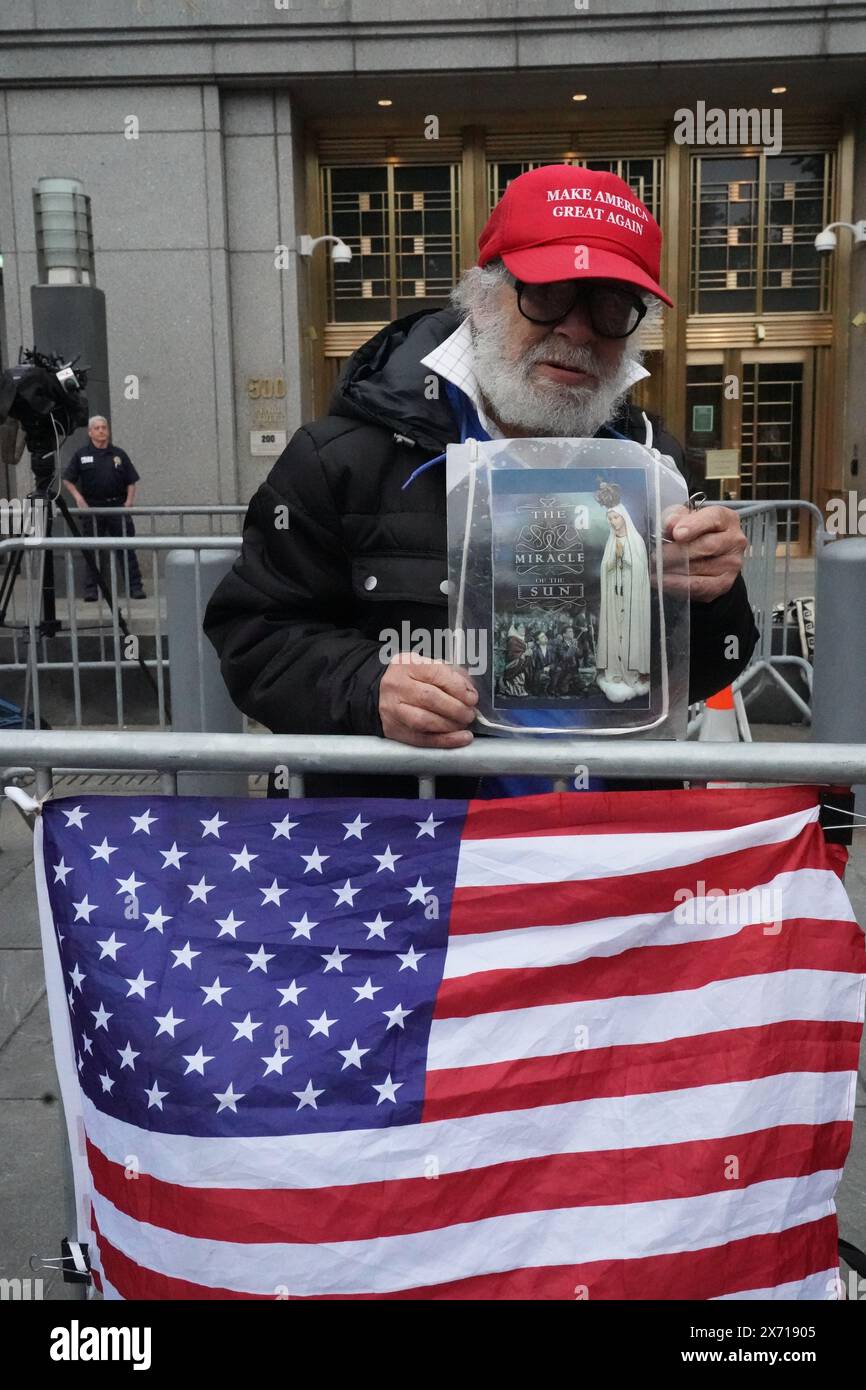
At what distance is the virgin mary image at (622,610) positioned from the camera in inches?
71.7

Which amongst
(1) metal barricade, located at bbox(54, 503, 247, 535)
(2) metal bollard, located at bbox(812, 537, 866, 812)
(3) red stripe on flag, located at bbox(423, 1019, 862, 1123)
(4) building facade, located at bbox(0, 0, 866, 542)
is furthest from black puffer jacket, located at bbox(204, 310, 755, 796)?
(4) building facade, located at bbox(0, 0, 866, 542)

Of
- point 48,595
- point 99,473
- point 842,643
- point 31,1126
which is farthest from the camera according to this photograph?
point 99,473

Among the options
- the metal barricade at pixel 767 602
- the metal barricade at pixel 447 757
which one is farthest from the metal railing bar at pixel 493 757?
the metal barricade at pixel 767 602

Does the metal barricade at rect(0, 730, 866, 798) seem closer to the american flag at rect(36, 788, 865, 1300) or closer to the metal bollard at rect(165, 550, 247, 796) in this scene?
the american flag at rect(36, 788, 865, 1300)

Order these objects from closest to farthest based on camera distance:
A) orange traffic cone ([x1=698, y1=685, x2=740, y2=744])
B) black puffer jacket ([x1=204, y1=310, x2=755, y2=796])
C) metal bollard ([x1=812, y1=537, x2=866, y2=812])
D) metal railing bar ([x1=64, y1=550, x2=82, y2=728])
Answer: black puffer jacket ([x1=204, y1=310, x2=755, y2=796]) < metal bollard ([x1=812, y1=537, x2=866, y2=812]) < orange traffic cone ([x1=698, y1=685, x2=740, y2=744]) < metal railing bar ([x1=64, y1=550, x2=82, y2=728])

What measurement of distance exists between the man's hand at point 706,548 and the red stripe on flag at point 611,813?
319 mm

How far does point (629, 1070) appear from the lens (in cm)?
189

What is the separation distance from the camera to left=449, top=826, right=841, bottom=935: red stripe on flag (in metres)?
1.88

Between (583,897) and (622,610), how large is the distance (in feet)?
1.45

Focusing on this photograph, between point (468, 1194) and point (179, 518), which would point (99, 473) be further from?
point (468, 1194)

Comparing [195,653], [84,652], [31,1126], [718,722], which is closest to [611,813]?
[31,1126]

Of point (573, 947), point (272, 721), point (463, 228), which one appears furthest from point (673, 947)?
point (463, 228)

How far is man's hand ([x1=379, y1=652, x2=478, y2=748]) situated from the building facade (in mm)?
14526

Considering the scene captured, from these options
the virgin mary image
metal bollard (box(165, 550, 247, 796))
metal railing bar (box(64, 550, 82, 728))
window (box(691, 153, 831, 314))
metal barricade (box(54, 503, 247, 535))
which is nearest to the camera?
the virgin mary image
